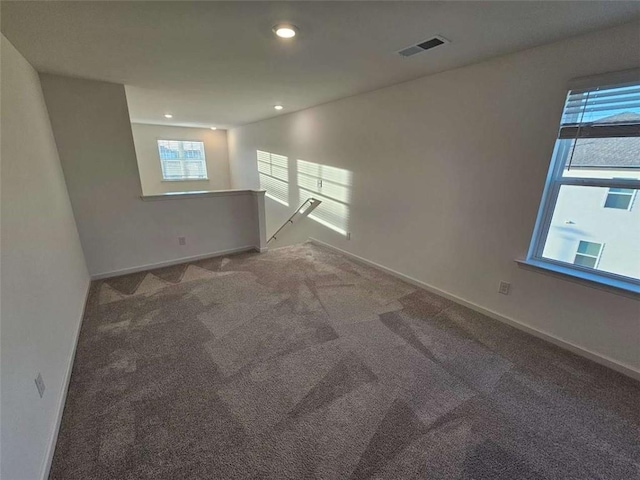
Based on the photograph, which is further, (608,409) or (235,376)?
(235,376)

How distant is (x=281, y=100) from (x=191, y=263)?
104 inches

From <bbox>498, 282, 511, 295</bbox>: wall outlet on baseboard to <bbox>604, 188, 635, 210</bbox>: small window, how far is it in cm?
90

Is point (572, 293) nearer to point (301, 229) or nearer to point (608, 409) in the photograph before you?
point (608, 409)

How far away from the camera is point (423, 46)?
80.1 inches

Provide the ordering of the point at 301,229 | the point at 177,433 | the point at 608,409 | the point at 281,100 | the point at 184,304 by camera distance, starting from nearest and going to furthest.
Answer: the point at 177,433, the point at 608,409, the point at 184,304, the point at 281,100, the point at 301,229

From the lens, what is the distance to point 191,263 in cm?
388

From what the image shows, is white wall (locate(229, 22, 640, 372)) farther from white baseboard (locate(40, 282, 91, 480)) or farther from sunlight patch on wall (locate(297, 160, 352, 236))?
white baseboard (locate(40, 282, 91, 480))

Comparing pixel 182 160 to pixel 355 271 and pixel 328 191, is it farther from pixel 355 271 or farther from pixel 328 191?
pixel 355 271

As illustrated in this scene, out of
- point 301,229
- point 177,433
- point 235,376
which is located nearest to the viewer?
point 177,433

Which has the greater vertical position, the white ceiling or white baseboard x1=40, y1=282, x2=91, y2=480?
the white ceiling

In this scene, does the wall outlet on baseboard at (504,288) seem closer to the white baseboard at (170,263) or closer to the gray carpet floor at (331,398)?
the gray carpet floor at (331,398)

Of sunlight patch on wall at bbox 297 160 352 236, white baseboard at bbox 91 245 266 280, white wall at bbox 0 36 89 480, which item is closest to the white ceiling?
white wall at bbox 0 36 89 480

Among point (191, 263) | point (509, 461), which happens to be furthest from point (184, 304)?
point (509, 461)

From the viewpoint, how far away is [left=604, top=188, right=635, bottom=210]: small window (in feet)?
6.12
